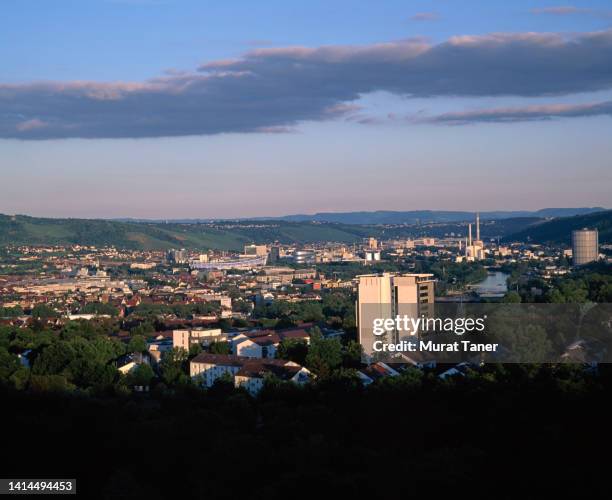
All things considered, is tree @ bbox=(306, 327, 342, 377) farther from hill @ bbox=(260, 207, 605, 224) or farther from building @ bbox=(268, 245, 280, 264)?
hill @ bbox=(260, 207, 605, 224)

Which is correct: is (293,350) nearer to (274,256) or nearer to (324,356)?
(324,356)

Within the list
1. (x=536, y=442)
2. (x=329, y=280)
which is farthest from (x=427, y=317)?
(x=329, y=280)

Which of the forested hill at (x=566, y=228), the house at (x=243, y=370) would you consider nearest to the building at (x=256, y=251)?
the forested hill at (x=566, y=228)

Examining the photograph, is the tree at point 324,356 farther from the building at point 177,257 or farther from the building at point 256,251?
the building at point 256,251

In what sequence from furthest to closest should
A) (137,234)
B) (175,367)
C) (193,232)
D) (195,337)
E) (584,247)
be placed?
Answer: (193,232), (137,234), (584,247), (195,337), (175,367)

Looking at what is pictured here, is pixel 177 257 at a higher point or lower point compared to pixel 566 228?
lower

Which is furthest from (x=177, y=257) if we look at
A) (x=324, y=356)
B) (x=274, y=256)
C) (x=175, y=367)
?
(x=324, y=356)
